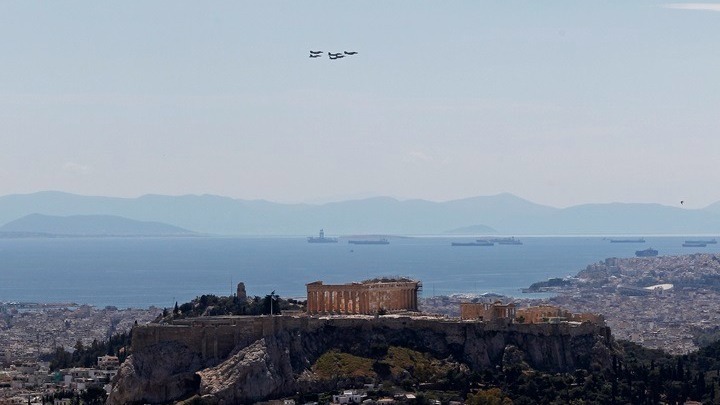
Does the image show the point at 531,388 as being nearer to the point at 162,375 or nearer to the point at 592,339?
the point at 592,339

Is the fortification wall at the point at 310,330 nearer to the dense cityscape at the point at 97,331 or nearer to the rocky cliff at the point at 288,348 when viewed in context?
the rocky cliff at the point at 288,348

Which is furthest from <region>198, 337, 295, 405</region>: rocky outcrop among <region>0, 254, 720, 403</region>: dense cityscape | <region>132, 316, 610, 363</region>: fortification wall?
<region>0, 254, 720, 403</region>: dense cityscape

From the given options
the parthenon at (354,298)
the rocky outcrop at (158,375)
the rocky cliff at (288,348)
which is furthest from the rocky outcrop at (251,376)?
the parthenon at (354,298)

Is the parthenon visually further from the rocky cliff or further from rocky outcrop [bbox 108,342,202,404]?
rocky outcrop [bbox 108,342,202,404]

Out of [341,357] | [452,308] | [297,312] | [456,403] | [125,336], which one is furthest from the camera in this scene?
[452,308]

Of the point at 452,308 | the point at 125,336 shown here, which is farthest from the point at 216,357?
the point at 452,308

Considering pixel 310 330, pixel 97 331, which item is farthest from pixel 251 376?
pixel 97 331

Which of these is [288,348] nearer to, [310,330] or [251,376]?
[310,330]
